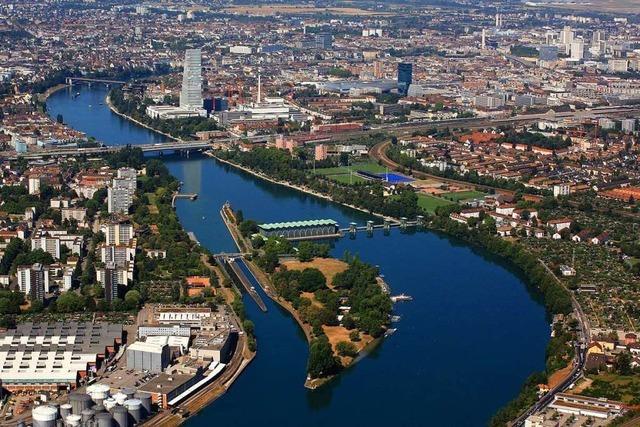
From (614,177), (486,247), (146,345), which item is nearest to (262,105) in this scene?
(614,177)

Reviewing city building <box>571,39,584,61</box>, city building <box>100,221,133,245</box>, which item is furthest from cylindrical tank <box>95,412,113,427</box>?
city building <box>571,39,584,61</box>

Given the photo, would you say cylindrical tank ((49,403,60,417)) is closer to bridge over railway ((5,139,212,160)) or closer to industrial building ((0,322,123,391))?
industrial building ((0,322,123,391))

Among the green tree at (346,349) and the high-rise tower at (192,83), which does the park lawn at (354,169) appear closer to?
the high-rise tower at (192,83)

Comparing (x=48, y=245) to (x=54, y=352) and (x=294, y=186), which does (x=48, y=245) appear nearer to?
(x=54, y=352)

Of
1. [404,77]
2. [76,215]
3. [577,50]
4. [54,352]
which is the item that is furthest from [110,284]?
[577,50]

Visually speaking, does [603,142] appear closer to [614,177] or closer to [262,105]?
[614,177]

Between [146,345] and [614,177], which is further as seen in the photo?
[614,177]
